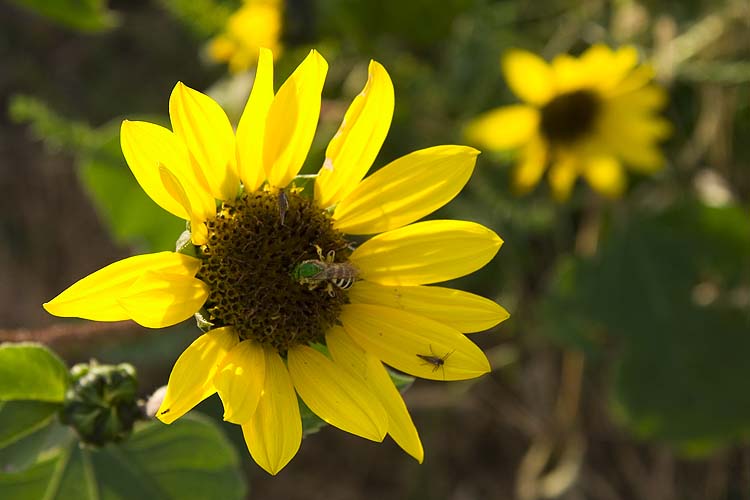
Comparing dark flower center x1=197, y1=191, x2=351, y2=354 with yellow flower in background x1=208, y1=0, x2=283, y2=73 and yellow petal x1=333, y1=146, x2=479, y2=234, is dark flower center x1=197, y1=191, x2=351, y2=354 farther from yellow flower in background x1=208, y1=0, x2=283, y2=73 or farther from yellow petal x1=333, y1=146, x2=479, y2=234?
yellow flower in background x1=208, y1=0, x2=283, y2=73

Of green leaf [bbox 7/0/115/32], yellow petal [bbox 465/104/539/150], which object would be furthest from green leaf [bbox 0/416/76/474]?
yellow petal [bbox 465/104/539/150]

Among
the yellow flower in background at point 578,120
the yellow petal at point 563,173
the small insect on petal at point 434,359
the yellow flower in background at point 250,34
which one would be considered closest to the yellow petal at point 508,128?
the yellow flower in background at point 578,120

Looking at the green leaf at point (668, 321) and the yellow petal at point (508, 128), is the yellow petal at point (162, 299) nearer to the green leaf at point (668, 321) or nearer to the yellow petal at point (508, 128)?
the yellow petal at point (508, 128)

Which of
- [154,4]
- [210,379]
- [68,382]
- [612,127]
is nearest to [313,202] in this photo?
[210,379]

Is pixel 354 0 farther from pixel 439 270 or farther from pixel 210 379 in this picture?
pixel 210 379

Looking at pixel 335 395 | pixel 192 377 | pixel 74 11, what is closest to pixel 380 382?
pixel 335 395

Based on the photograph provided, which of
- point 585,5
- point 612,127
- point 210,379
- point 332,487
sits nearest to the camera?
point 210,379
